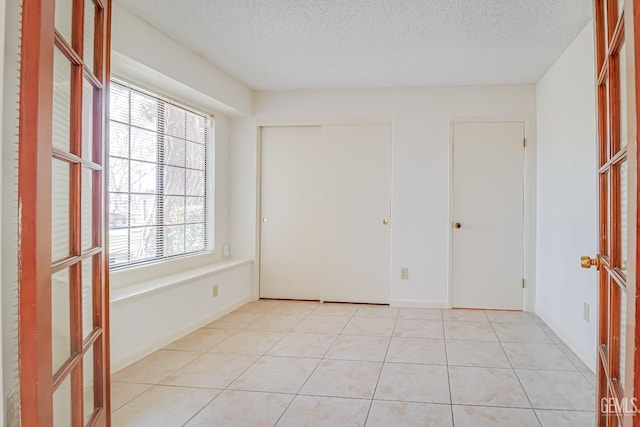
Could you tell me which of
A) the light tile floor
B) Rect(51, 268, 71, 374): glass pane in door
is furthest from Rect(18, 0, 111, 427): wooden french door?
the light tile floor

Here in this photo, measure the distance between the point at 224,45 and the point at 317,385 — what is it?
2.54 m

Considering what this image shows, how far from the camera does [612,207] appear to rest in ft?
4.17

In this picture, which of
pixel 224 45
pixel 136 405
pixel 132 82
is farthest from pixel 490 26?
pixel 136 405

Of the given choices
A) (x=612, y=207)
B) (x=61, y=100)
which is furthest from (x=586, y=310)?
(x=61, y=100)

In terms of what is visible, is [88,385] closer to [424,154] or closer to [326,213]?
[326,213]

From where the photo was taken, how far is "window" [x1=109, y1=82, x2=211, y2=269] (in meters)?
3.11

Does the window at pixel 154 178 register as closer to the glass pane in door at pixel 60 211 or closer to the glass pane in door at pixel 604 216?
the glass pane in door at pixel 60 211

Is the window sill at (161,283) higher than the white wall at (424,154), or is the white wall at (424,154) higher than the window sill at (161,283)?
the white wall at (424,154)

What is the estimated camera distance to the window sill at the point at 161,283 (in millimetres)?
2920

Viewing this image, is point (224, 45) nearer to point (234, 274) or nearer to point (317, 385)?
point (234, 274)

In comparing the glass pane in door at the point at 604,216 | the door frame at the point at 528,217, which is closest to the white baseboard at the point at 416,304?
the door frame at the point at 528,217

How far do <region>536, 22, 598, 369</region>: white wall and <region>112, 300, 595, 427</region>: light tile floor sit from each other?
0.22 metres

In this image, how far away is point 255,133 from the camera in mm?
4887

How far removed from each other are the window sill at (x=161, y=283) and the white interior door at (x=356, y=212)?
109 centimetres
